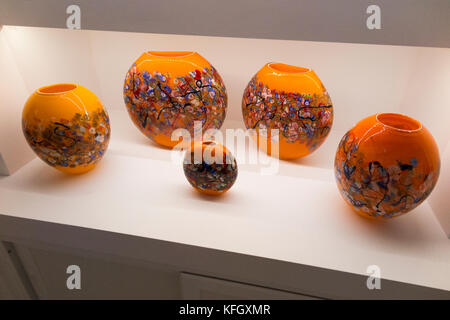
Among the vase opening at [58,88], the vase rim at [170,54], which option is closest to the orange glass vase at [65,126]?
the vase opening at [58,88]

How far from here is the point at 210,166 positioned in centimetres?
65

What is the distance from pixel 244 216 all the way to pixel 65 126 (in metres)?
0.42

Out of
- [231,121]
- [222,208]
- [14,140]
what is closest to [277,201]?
[222,208]

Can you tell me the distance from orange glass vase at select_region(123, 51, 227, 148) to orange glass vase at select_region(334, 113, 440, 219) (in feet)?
1.15

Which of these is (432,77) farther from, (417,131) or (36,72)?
(36,72)

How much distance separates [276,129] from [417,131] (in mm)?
305

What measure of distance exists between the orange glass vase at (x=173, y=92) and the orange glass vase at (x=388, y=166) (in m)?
0.35

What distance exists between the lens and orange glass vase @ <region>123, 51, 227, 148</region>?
2.50ft

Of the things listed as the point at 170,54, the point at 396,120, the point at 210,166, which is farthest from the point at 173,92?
the point at 396,120

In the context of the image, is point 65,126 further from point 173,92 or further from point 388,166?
point 388,166

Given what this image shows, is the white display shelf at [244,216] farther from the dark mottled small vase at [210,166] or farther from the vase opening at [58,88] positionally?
the vase opening at [58,88]

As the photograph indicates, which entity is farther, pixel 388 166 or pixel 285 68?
pixel 285 68

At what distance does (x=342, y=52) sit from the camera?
897 millimetres

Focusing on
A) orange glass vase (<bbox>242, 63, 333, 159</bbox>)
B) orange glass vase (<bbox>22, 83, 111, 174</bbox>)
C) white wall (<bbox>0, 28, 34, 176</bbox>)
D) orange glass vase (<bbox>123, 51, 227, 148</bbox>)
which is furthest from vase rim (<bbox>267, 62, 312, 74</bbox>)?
white wall (<bbox>0, 28, 34, 176</bbox>)
